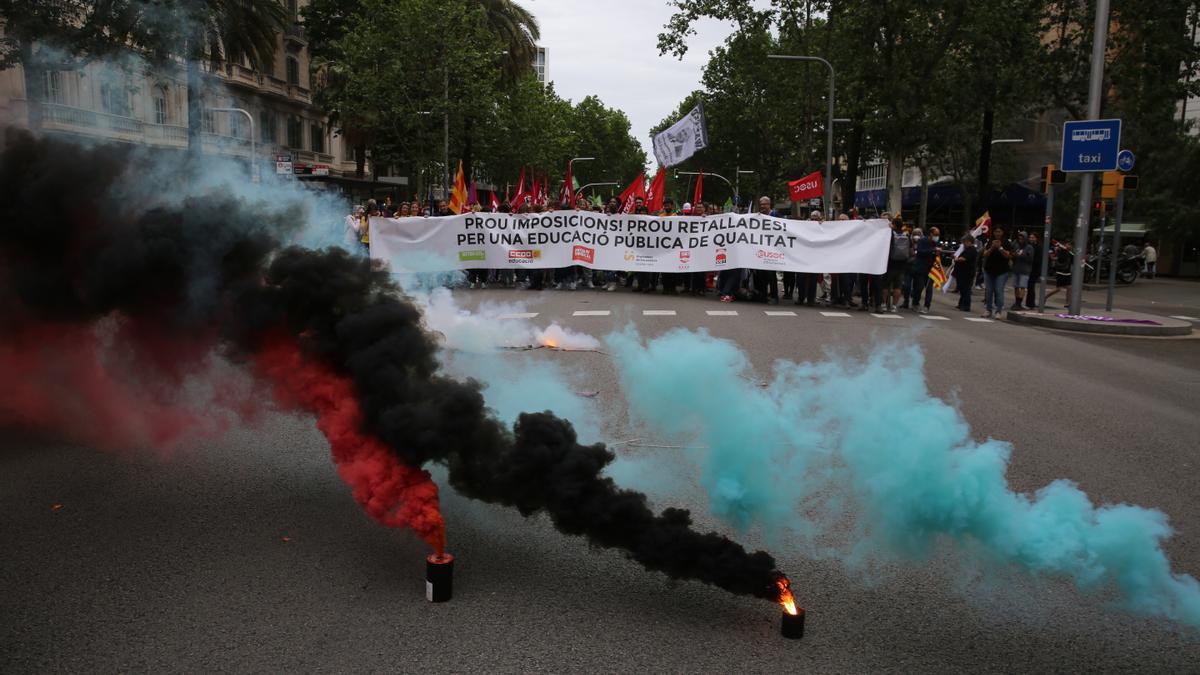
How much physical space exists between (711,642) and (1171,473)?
13.8 ft

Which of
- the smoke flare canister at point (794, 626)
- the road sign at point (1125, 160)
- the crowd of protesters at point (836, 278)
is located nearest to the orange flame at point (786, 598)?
the smoke flare canister at point (794, 626)

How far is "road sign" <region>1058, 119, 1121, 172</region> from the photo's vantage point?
50.1 feet

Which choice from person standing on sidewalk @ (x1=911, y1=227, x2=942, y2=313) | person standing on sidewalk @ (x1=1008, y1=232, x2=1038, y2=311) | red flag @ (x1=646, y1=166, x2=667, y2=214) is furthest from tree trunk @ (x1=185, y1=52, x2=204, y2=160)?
person standing on sidewalk @ (x1=1008, y1=232, x2=1038, y2=311)

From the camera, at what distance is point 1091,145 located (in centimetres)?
1552

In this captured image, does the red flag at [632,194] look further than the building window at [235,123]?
Yes

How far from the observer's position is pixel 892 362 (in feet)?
14.1

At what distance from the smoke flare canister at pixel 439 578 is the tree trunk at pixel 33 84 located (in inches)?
143

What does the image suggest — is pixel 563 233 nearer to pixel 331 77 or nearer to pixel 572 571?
pixel 572 571

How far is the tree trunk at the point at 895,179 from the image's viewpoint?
3006 cm

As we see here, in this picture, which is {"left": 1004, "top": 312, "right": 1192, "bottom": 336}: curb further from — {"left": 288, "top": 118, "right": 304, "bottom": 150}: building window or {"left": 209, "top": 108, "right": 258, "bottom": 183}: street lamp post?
{"left": 209, "top": 108, "right": 258, "bottom": 183}: street lamp post

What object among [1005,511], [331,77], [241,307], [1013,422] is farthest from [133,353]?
[331,77]

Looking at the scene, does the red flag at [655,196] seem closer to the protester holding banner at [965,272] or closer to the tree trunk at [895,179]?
the protester holding banner at [965,272]

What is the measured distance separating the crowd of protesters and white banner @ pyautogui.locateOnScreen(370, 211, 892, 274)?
329 mm

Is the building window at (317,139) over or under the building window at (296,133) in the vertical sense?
over
